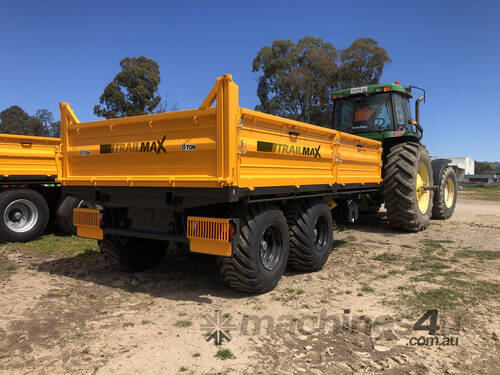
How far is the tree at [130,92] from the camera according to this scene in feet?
88.4

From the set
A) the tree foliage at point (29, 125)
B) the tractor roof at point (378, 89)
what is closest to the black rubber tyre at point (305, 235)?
the tractor roof at point (378, 89)

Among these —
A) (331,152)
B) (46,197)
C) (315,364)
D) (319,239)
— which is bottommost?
(315,364)

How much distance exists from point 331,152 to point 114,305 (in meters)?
3.36

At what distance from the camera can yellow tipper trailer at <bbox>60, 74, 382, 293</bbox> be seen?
383 cm

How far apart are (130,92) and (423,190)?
23045 millimetres

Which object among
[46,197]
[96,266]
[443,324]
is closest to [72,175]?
[96,266]

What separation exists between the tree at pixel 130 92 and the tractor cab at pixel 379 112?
805 inches

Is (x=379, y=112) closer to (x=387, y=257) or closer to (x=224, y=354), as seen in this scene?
(x=387, y=257)

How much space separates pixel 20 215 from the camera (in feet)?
23.6

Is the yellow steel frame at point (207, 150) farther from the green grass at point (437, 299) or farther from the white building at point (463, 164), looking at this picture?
the white building at point (463, 164)

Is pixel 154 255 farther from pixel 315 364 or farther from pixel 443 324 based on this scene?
pixel 443 324

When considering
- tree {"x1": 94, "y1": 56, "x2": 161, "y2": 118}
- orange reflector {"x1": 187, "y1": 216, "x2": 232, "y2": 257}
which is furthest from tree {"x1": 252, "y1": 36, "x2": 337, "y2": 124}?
orange reflector {"x1": 187, "y1": 216, "x2": 232, "y2": 257}

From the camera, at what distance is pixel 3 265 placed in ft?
18.3

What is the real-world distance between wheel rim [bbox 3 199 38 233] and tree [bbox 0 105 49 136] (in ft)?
109
